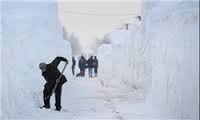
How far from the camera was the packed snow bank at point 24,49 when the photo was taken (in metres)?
10.8

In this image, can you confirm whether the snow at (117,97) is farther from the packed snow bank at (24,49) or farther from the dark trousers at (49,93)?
the dark trousers at (49,93)

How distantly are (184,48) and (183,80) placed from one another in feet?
2.19

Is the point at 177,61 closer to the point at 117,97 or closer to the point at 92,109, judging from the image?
the point at 92,109

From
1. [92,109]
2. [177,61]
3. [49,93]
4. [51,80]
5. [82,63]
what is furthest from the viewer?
[82,63]

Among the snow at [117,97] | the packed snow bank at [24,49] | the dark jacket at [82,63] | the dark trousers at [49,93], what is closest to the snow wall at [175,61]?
the snow at [117,97]

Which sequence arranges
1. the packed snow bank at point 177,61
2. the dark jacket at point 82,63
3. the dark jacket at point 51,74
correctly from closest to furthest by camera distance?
the packed snow bank at point 177,61 → the dark jacket at point 51,74 → the dark jacket at point 82,63

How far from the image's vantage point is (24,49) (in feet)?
45.2

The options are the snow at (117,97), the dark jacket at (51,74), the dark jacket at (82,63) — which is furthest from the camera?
the dark jacket at (82,63)

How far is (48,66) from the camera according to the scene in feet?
38.5

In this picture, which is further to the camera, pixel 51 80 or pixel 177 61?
pixel 51 80

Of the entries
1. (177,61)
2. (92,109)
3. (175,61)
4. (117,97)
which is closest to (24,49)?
(92,109)

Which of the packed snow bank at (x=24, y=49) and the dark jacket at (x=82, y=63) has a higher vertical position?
the packed snow bank at (x=24, y=49)

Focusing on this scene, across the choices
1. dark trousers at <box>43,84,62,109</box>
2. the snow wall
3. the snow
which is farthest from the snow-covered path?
the snow wall

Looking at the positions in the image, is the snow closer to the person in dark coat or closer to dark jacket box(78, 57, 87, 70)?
the person in dark coat
